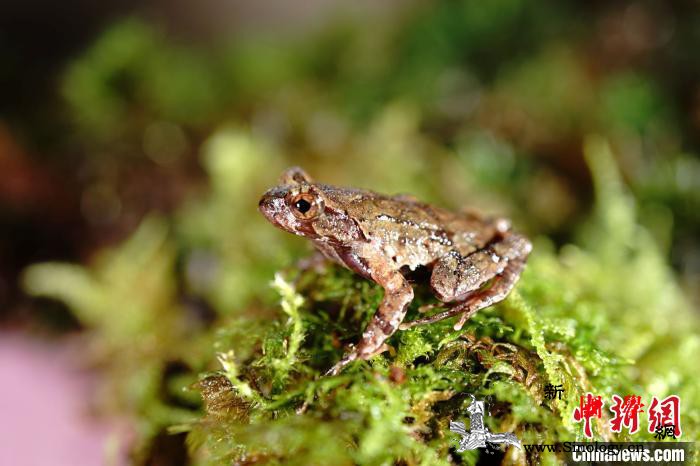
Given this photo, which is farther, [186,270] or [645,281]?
[186,270]

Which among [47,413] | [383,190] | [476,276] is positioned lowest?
[47,413]

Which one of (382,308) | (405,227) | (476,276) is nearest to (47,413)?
(382,308)

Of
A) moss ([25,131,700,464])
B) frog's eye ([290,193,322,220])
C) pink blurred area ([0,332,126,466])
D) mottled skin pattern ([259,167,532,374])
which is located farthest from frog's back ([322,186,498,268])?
pink blurred area ([0,332,126,466])

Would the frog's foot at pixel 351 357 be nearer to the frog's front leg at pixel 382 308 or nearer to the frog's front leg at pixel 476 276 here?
the frog's front leg at pixel 382 308

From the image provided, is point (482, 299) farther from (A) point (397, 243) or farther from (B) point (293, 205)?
(B) point (293, 205)

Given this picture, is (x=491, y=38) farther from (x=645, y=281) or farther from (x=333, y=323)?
(x=333, y=323)

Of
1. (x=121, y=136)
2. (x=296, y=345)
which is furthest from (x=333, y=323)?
(x=121, y=136)

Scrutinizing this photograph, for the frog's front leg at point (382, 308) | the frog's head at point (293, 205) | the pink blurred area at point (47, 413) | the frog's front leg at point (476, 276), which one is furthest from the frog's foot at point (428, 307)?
the pink blurred area at point (47, 413)
